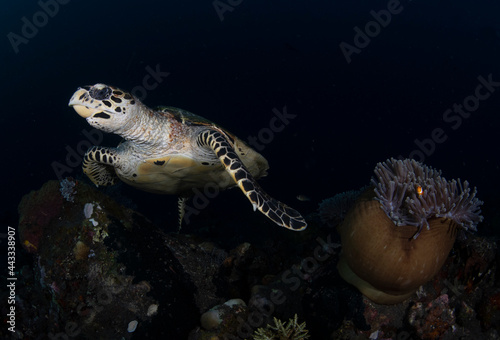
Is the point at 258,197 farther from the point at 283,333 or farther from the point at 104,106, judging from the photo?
the point at 104,106

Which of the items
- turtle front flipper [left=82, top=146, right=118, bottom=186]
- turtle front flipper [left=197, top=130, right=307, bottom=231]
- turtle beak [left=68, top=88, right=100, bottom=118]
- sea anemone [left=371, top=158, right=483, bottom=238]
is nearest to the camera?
sea anemone [left=371, top=158, right=483, bottom=238]

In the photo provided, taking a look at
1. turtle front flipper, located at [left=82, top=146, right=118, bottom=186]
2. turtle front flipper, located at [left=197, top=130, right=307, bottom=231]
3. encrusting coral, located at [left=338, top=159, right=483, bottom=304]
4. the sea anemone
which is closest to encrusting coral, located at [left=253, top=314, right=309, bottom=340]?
encrusting coral, located at [left=338, top=159, right=483, bottom=304]

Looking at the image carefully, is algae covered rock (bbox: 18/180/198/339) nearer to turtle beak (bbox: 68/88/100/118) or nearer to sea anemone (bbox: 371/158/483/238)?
turtle beak (bbox: 68/88/100/118)

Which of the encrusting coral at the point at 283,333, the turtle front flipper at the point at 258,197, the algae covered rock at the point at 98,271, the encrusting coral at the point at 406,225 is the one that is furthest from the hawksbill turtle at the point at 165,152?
the algae covered rock at the point at 98,271

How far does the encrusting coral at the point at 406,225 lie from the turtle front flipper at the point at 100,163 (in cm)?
394

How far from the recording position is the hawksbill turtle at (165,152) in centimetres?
327

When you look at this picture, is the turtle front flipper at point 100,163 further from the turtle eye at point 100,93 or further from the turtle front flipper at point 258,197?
the turtle front flipper at point 258,197

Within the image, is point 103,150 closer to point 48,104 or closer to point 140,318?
point 140,318

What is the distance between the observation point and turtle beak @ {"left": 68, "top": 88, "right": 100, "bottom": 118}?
3.25 meters

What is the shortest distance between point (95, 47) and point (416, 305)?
154ft

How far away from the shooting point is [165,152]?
4363 mm

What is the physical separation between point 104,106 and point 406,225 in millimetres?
3543

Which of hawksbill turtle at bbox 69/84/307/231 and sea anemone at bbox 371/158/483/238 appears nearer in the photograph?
sea anemone at bbox 371/158/483/238

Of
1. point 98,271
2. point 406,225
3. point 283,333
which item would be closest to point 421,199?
point 406,225
